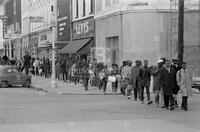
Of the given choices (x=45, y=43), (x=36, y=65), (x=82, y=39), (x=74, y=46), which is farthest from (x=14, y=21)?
(x=82, y=39)

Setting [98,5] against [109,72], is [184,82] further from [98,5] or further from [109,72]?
[98,5]

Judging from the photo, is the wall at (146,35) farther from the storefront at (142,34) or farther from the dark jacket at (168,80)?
the dark jacket at (168,80)

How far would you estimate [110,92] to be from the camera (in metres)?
24.6

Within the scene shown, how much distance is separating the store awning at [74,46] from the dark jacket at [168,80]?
20.0 meters

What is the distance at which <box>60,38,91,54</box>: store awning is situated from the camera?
36938 mm

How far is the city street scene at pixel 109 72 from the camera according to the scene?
13820mm

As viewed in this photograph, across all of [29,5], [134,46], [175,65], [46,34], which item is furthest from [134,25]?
[29,5]

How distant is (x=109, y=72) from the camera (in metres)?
24.0

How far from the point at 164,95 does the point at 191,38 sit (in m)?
14.0

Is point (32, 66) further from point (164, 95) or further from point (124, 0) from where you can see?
point (164, 95)

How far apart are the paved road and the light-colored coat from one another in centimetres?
69

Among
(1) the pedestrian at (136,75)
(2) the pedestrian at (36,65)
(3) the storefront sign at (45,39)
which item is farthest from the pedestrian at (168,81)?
(3) the storefront sign at (45,39)

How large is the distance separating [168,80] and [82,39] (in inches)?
875

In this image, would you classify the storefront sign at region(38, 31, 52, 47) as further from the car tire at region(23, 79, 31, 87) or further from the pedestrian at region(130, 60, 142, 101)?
the pedestrian at region(130, 60, 142, 101)
